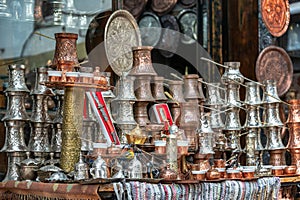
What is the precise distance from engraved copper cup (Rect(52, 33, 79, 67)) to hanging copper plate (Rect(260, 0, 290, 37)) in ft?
9.62

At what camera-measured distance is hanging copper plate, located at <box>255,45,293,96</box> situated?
6625 millimetres

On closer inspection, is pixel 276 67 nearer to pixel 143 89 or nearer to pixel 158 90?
pixel 158 90

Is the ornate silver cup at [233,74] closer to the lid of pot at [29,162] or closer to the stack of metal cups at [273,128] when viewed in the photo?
the stack of metal cups at [273,128]

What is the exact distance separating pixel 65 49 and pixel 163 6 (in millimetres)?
3032

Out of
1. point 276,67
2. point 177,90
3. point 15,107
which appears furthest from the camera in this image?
point 276,67

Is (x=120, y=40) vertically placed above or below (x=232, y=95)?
above

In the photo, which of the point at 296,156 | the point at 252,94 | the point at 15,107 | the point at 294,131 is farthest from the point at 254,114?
the point at 15,107

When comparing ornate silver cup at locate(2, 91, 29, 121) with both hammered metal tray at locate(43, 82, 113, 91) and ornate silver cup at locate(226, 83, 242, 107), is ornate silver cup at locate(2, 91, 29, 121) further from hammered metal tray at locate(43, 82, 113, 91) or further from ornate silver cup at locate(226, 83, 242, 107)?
ornate silver cup at locate(226, 83, 242, 107)

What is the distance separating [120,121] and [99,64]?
37.4 inches

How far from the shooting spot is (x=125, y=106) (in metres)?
4.27

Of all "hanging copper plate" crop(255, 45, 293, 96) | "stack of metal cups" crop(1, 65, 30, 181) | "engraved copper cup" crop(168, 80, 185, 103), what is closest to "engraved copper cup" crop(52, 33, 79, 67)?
"stack of metal cups" crop(1, 65, 30, 181)

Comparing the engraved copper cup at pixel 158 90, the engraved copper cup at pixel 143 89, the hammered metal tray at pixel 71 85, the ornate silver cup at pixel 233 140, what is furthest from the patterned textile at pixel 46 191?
the ornate silver cup at pixel 233 140

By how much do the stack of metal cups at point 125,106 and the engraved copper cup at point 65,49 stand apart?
0.31 meters

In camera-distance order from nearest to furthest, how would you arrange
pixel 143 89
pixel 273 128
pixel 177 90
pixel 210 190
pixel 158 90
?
pixel 210 190 → pixel 143 89 → pixel 158 90 → pixel 177 90 → pixel 273 128
